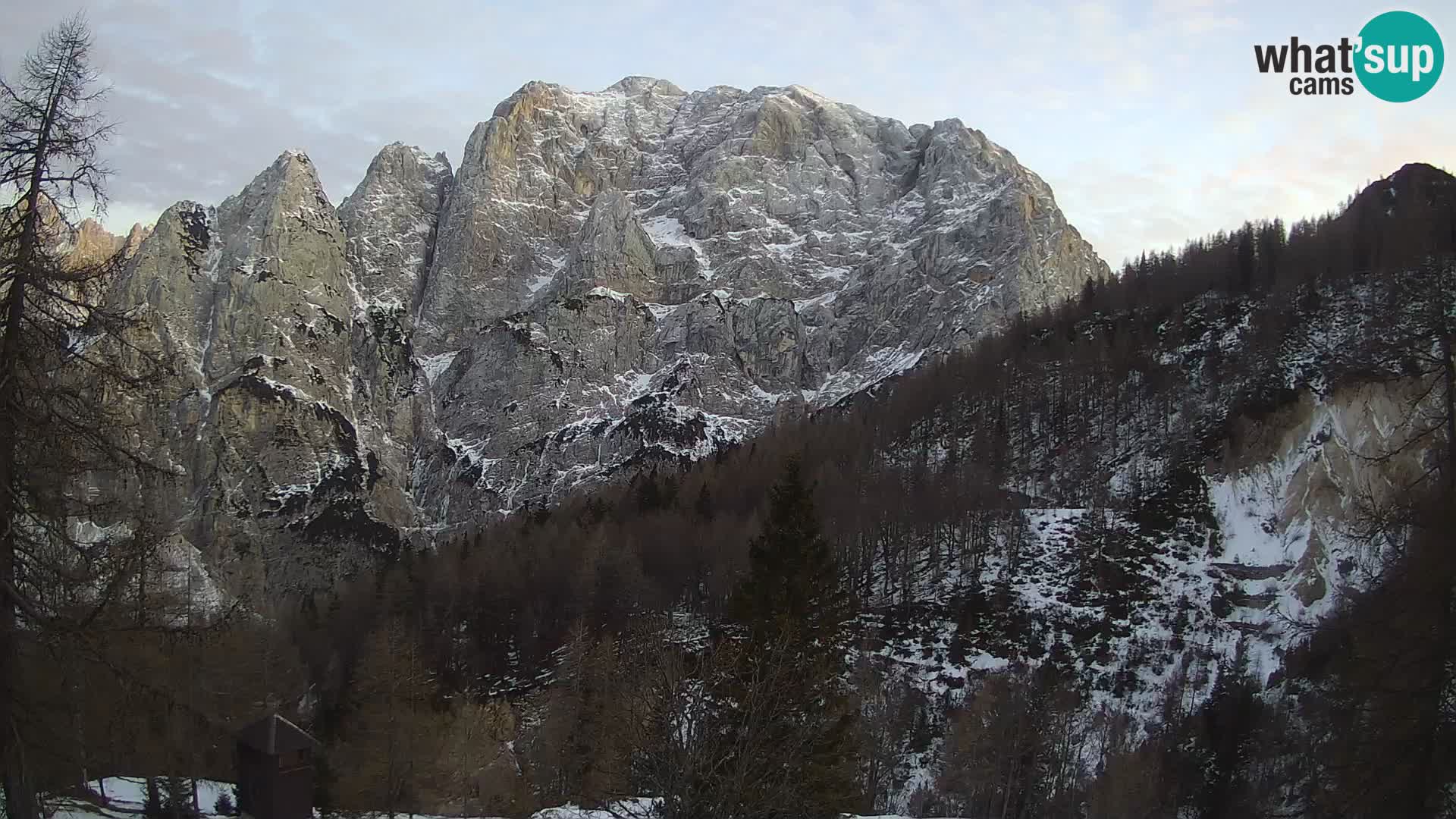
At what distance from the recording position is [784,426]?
155 m

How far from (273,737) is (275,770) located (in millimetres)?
1159

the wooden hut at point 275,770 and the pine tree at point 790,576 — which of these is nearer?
the pine tree at point 790,576

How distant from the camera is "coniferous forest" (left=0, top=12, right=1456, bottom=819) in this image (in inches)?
516

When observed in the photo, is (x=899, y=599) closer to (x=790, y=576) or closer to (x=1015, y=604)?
(x=1015, y=604)

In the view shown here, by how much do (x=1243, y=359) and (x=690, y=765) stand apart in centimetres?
9982

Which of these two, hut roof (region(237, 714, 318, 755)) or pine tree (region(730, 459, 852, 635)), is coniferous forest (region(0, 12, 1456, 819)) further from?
hut roof (region(237, 714, 318, 755))

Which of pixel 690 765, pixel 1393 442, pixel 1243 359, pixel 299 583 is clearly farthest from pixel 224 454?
pixel 690 765

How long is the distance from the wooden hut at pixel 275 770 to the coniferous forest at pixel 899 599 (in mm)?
1917

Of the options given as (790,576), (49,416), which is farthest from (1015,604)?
(49,416)

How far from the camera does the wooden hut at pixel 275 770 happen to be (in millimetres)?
35750

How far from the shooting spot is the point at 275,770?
117ft

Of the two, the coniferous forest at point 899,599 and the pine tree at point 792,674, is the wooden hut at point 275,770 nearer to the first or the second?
the coniferous forest at point 899,599

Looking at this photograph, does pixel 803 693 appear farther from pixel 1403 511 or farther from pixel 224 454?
pixel 224 454

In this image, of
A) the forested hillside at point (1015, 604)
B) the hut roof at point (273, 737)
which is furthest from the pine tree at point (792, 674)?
the hut roof at point (273, 737)
